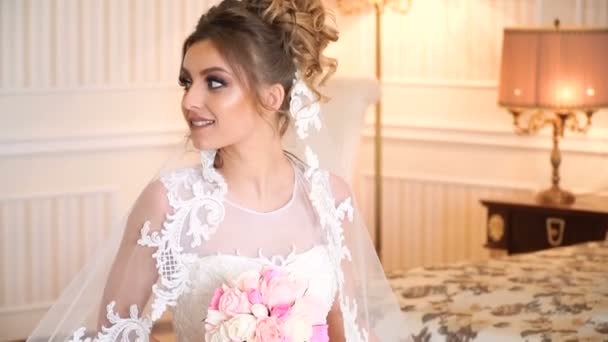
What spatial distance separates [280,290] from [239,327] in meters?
0.10

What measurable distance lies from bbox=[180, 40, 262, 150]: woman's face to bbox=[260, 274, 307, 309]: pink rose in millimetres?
342

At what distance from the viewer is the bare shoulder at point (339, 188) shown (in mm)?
2684

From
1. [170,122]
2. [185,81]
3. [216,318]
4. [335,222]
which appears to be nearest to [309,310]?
[216,318]

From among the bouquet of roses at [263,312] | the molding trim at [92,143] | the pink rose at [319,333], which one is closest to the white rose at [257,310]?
the bouquet of roses at [263,312]

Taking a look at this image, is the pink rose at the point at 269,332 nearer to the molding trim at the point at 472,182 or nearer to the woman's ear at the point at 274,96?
the woman's ear at the point at 274,96

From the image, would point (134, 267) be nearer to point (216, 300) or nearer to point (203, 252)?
point (203, 252)

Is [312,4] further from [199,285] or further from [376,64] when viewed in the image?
[376,64]

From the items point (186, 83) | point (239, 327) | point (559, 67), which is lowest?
point (239, 327)

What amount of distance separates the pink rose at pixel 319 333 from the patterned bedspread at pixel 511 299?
3.51 ft

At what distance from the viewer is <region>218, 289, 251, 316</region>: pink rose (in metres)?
2.13

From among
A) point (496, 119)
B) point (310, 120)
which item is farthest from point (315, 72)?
point (496, 119)

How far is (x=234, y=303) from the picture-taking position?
2.14 meters

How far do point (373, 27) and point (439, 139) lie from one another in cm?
65

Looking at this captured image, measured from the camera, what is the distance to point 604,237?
516 cm
